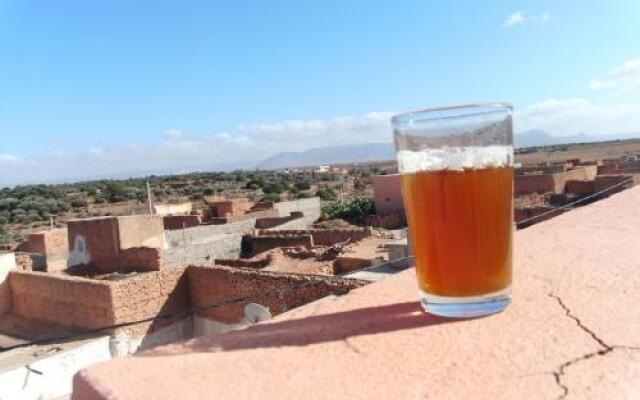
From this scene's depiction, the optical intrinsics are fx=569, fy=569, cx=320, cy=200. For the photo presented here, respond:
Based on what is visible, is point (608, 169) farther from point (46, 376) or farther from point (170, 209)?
point (170, 209)

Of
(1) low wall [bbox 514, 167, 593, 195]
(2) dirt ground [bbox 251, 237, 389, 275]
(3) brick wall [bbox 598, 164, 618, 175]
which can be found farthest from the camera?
(3) brick wall [bbox 598, 164, 618, 175]

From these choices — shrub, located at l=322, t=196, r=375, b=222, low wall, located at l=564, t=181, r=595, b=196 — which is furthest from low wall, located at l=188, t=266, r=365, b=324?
shrub, located at l=322, t=196, r=375, b=222

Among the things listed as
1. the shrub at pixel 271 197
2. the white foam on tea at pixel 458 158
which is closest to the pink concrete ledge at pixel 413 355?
the white foam on tea at pixel 458 158

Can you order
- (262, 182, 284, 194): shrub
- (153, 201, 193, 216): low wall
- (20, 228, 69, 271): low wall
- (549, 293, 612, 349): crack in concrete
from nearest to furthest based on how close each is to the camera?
(549, 293, 612, 349): crack in concrete < (20, 228, 69, 271): low wall < (153, 201, 193, 216): low wall < (262, 182, 284, 194): shrub

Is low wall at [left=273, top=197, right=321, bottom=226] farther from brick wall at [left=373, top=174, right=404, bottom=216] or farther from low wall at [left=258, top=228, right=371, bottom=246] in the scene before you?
low wall at [left=258, top=228, right=371, bottom=246]

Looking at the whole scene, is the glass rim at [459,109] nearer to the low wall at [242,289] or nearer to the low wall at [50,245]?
the low wall at [242,289]

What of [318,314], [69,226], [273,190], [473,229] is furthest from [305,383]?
[273,190]

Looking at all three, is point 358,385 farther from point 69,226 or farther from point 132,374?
point 69,226
